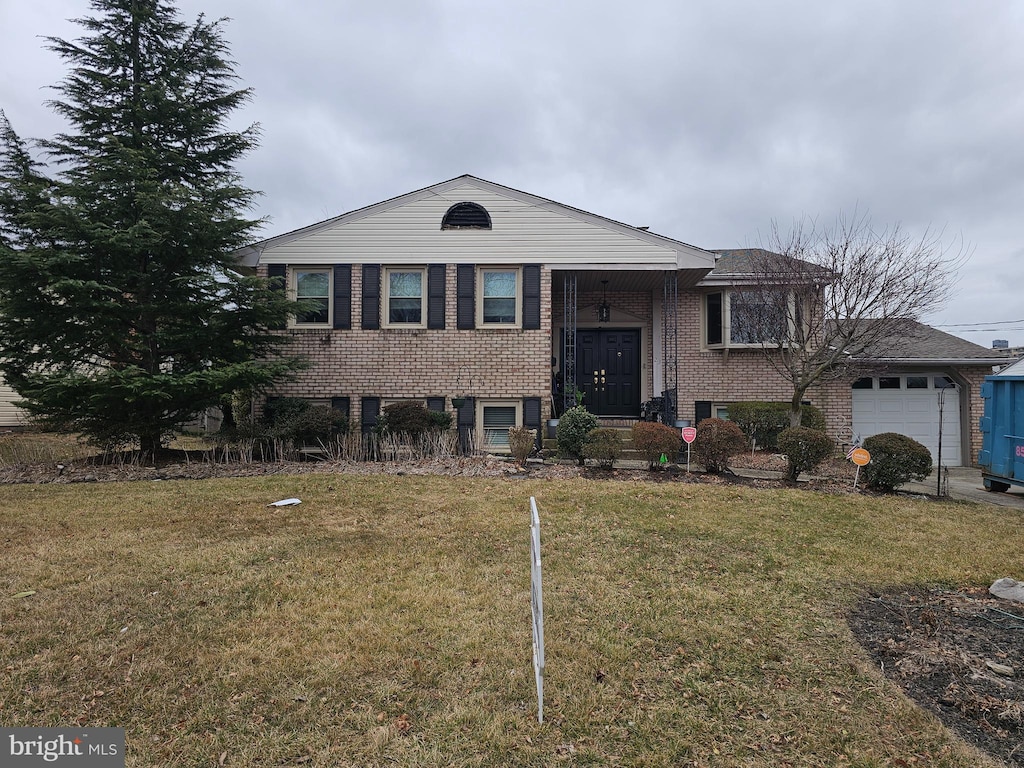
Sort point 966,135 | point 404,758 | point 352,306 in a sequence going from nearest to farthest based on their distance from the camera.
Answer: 1. point 404,758
2. point 352,306
3. point 966,135

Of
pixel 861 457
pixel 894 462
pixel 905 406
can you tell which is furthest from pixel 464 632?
pixel 905 406

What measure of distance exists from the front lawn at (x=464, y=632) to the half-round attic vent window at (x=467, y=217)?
7.08 metres

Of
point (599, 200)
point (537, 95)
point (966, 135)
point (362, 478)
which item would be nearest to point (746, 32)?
point (537, 95)

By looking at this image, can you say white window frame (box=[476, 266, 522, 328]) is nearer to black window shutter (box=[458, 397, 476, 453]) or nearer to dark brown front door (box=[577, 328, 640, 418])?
black window shutter (box=[458, 397, 476, 453])

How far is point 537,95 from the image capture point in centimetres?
1300

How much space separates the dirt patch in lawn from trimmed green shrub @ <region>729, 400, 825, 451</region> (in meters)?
7.74

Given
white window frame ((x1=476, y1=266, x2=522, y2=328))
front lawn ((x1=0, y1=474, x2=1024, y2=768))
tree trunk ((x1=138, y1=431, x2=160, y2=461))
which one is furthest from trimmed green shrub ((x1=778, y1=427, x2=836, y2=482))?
tree trunk ((x1=138, y1=431, x2=160, y2=461))

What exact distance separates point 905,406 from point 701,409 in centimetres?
508

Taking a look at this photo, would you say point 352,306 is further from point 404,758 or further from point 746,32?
point 404,758

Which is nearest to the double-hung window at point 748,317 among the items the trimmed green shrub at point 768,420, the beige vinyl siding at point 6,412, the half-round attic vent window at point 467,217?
the trimmed green shrub at point 768,420

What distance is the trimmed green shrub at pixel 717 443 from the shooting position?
870 cm

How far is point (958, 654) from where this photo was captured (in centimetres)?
320

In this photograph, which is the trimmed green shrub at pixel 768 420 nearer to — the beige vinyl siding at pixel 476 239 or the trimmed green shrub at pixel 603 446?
the beige vinyl siding at pixel 476 239

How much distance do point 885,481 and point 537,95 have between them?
10.9 m
